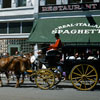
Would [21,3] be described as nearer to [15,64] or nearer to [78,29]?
[78,29]

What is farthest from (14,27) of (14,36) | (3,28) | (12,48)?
(12,48)

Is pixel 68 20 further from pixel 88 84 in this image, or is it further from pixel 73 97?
pixel 73 97

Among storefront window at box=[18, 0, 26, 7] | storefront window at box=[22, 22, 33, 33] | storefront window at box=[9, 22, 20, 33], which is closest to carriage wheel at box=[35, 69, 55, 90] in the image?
storefront window at box=[22, 22, 33, 33]

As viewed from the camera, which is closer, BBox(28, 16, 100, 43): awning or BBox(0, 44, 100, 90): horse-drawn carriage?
BBox(0, 44, 100, 90): horse-drawn carriage

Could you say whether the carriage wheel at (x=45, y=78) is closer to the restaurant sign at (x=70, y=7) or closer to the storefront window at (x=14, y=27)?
the restaurant sign at (x=70, y=7)

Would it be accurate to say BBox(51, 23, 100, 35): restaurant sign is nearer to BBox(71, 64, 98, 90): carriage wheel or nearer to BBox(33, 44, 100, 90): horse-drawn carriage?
→ BBox(33, 44, 100, 90): horse-drawn carriage

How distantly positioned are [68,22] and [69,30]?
0.70 m

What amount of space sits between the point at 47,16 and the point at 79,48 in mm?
7879

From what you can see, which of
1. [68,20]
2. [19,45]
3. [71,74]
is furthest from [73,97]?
[19,45]

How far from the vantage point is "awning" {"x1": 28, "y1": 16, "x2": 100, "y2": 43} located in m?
15.1

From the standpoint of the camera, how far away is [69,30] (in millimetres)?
15430

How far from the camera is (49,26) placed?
1597 cm

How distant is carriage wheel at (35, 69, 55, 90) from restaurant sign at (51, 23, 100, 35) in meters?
6.34

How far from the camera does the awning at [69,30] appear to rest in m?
15.1
